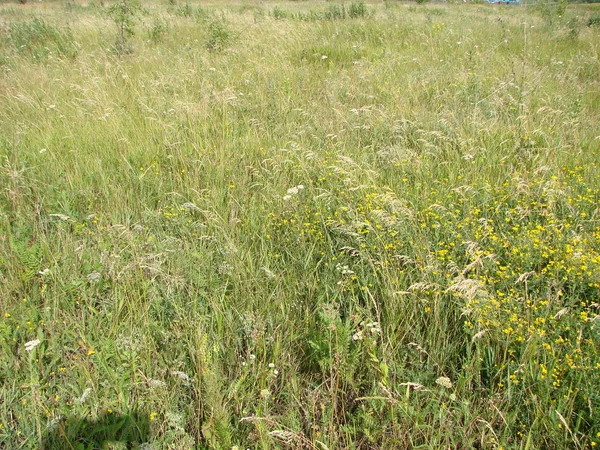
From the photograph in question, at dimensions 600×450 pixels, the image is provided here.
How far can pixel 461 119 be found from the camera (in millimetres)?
4125

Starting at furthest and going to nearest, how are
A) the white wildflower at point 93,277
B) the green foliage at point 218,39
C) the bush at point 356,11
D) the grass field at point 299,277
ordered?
the bush at point 356,11 < the green foliage at point 218,39 < the white wildflower at point 93,277 < the grass field at point 299,277

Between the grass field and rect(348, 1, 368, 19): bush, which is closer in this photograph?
the grass field

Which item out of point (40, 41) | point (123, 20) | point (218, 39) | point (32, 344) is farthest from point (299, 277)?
point (40, 41)

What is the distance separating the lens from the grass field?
1.63 metres

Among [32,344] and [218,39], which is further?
[218,39]

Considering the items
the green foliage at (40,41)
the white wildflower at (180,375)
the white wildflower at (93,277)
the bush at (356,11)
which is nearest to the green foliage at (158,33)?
the green foliage at (40,41)

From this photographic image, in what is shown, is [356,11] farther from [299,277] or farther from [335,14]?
[299,277]

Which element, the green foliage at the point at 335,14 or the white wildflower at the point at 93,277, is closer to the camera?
the white wildflower at the point at 93,277

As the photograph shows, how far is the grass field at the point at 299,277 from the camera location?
163 cm

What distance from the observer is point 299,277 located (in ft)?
7.72

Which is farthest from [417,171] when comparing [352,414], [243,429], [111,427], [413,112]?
[111,427]

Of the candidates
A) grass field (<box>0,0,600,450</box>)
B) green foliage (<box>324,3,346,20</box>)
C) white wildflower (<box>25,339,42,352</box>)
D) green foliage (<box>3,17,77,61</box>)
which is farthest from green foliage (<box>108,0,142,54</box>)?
white wildflower (<box>25,339,42,352</box>)

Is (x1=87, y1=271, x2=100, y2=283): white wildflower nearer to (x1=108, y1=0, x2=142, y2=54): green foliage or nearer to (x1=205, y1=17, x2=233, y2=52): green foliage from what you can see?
(x1=205, y1=17, x2=233, y2=52): green foliage

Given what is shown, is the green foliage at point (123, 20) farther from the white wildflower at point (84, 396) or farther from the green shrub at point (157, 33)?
the white wildflower at point (84, 396)
